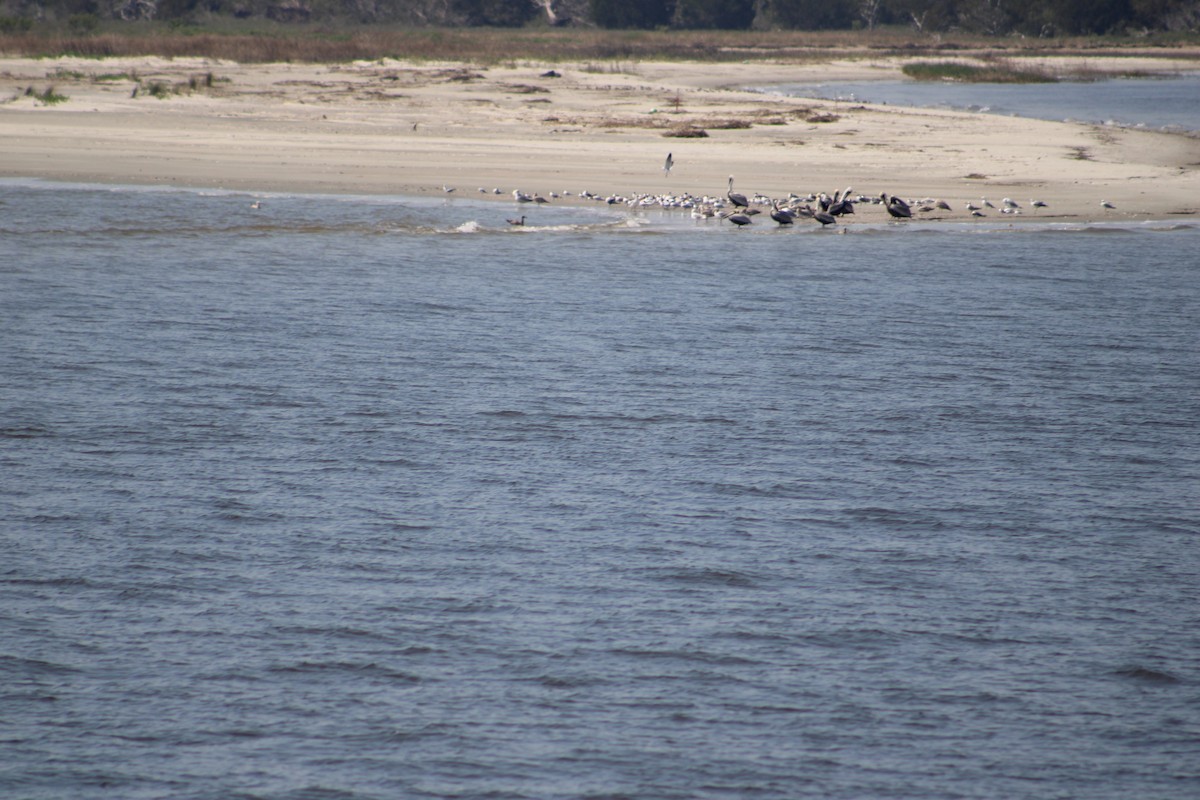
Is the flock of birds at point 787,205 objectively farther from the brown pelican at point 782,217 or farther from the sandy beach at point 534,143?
the sandy beach at point 534,143

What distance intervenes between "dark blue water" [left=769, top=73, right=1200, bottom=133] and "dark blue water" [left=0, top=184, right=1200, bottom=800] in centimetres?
2027

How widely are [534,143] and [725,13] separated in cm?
5797

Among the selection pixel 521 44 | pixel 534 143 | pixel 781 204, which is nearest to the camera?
pixel 781 204

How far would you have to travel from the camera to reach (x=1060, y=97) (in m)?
39.0

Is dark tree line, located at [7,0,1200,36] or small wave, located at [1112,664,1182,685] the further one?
dark tree line, located at [7,0,1200,36]

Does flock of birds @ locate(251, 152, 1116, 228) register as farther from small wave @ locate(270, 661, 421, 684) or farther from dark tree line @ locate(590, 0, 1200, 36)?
dark tree line @ locate(590, 0, 1200, 36)

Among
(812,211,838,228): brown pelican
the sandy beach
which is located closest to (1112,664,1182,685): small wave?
(812,211,838,228): brown pelican

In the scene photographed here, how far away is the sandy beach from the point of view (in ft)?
66.5

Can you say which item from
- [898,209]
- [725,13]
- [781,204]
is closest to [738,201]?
[781,204]

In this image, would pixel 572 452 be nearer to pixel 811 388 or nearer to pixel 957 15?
pixel 811 388

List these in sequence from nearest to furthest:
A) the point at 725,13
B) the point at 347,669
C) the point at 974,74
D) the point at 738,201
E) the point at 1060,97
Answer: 1. the point at 347,669
2. the point at 738,201
3. the point at 1060,97
4. the point at 974,74
5. the point at 725,13

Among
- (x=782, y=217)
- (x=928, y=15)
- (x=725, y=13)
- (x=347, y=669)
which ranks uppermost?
(x=928, y=15)

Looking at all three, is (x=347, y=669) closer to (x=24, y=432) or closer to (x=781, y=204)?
(x=24, y=432)

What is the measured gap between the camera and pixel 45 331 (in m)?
11.2
